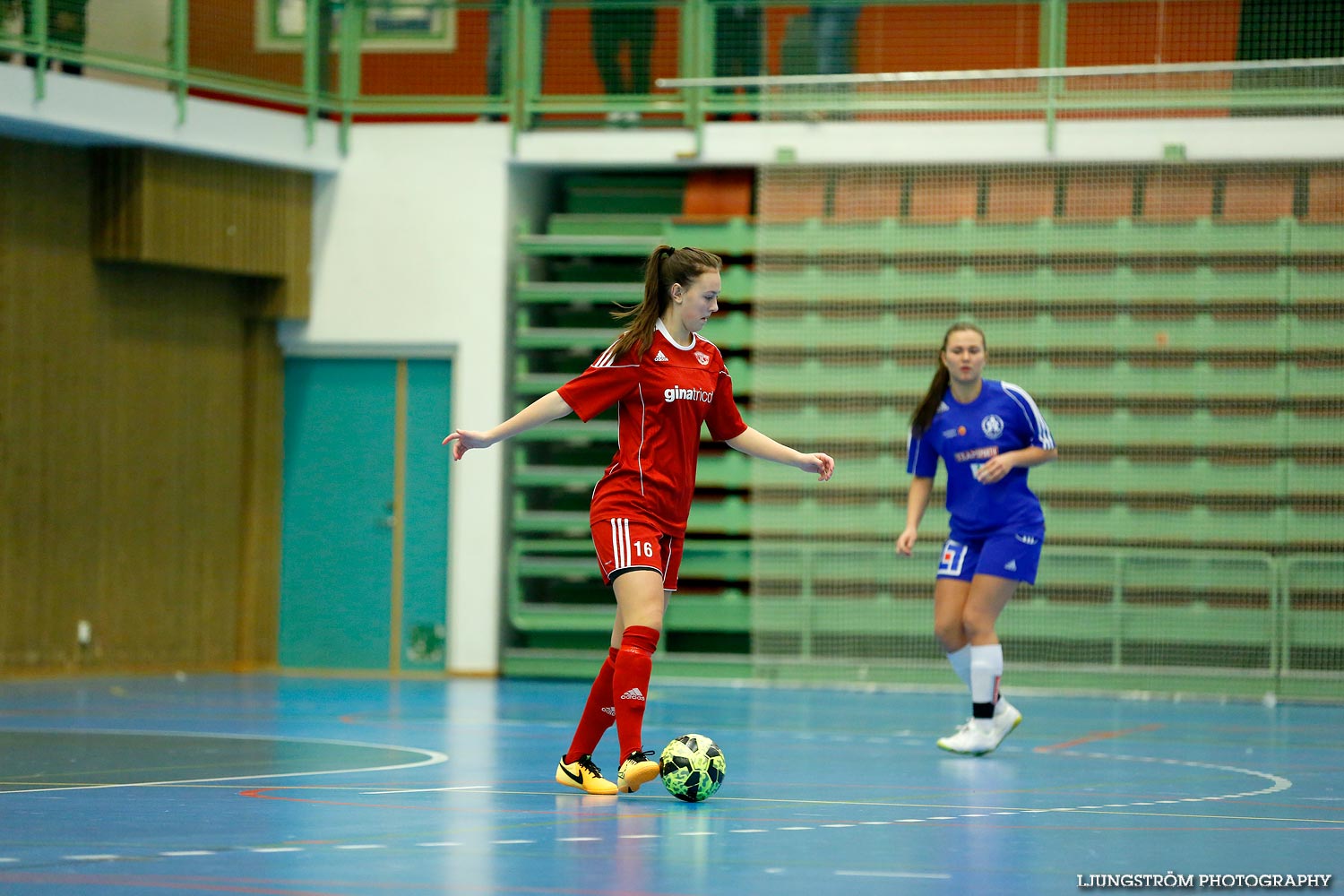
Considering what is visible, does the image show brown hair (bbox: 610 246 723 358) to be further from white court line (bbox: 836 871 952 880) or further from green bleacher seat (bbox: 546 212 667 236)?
green bleacher seat (bbox: 546 212 667 236)

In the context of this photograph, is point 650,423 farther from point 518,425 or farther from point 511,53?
point 511,53

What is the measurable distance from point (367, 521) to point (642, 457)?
8697mm

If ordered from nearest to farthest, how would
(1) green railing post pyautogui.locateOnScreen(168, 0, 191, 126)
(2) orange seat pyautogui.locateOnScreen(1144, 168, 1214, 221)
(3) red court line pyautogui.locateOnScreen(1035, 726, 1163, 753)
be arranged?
(3) red court line pyautogui.locateOnScreen(1035, 726, 1163, 753), (1) green railing post pyautogui.locateOnScreen(168, 0, 191, 126), (2) orange seat pyautogui.locateOnScreen(1144, 168, 1214, 221)

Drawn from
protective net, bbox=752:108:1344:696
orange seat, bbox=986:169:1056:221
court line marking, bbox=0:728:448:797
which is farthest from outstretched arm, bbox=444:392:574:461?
orange seat, bbox=986:169:1056:221

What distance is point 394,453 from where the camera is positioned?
14.7 metres

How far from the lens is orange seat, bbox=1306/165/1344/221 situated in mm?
13102

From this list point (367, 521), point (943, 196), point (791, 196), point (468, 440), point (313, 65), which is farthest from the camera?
point (367, 521)

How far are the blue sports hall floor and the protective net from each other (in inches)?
82.8

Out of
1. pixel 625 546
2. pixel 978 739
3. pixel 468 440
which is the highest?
pixel 468 440

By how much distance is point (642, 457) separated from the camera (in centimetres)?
636

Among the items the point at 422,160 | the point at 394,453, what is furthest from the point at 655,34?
the point at 394,453

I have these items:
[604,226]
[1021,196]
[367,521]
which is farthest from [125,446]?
[1021,196]

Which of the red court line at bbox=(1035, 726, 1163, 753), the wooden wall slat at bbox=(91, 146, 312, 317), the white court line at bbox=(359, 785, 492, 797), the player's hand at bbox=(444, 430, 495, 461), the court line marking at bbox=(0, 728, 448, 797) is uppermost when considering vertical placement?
the wooden wall slat at bbox=(91, 146, 312, 317)

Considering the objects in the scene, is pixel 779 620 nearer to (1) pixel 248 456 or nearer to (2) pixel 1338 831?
(1) pixel 248 456
